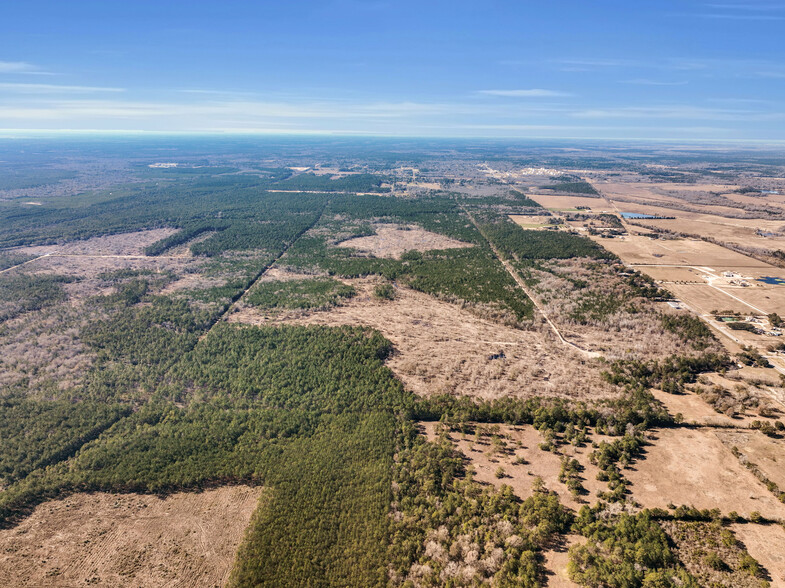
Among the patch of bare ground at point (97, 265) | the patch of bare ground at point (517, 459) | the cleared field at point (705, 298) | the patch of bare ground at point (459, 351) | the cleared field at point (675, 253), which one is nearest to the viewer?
the patch of bare ground at point (517, 459)

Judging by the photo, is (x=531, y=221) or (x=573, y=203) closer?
(x=531, y=221)

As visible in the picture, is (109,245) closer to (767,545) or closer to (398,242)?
(398,242)

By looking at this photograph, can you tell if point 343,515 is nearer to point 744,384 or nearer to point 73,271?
point 744,384

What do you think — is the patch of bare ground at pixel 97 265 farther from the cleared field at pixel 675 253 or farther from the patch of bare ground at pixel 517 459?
the cleared field at pixel 675 253

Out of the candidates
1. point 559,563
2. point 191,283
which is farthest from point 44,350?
point 559,563

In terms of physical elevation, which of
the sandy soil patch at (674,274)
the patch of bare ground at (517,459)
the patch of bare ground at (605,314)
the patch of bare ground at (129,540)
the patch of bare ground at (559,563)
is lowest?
the patch of bare ground at (129,540)

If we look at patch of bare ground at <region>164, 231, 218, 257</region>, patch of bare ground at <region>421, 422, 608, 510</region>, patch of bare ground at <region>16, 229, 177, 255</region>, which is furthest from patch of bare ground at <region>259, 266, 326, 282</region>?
patch of bare ground at <region>421, 422, 608, 510</region>

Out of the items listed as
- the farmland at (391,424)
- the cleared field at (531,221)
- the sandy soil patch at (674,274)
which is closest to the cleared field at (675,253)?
the sandy soil patch at (674,274)

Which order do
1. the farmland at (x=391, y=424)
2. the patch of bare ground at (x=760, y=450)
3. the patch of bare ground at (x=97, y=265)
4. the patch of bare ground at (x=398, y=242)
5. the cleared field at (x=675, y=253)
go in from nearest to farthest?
the farmland at (x=391, y=424)
the patch of bare ground at (x=760, y=450)
the patch of bare ground at (x=97, y=265)
the cleared field at (x=675, y=253)
the patch of bare ground at (x=398, y=242)
